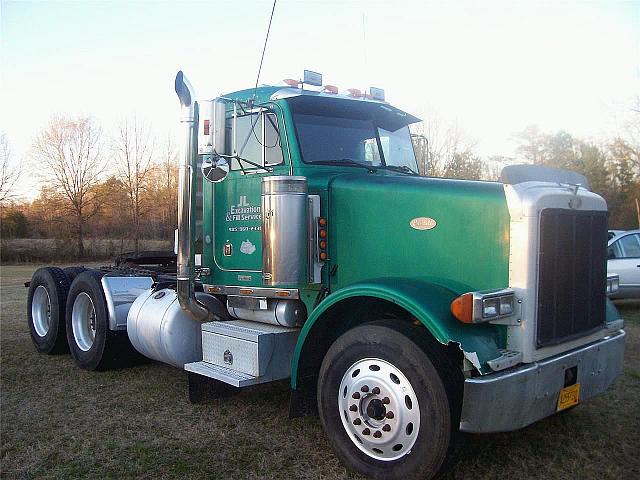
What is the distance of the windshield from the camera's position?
514 cm

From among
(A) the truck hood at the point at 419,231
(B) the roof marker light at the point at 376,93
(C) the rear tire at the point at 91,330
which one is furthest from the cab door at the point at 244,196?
(C) the rear tire at the point at 91,330

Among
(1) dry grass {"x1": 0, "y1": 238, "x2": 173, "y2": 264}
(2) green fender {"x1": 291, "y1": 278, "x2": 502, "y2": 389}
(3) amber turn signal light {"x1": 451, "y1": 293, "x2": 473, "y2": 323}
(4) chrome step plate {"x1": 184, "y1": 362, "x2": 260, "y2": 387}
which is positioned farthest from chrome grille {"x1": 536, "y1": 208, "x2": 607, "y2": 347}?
(1) dry grass {"x1": 0, "y1": 238, "x2": 173, "y2": 264}

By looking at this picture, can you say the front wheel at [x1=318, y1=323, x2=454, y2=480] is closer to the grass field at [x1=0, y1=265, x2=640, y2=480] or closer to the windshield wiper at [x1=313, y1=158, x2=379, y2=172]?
the grass field at [x1=0, y1=265, x2=640, y2=480]

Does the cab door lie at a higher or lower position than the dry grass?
higher

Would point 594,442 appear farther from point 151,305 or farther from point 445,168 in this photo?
point 445,168

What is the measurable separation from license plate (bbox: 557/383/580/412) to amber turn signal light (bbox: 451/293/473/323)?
35.8 inches

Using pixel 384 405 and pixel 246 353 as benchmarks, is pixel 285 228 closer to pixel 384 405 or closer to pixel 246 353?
pixel 246 353

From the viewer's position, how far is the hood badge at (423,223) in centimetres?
Result: 426

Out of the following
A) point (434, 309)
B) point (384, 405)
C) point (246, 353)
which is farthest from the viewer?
point (246, 353)

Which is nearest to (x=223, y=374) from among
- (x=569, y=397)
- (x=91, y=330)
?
(x=569, y=397)

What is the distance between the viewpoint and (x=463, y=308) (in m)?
3.69

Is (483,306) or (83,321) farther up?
(483,306)

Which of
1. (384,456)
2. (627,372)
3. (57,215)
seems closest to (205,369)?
(384,456)

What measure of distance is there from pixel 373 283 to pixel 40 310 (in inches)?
245
